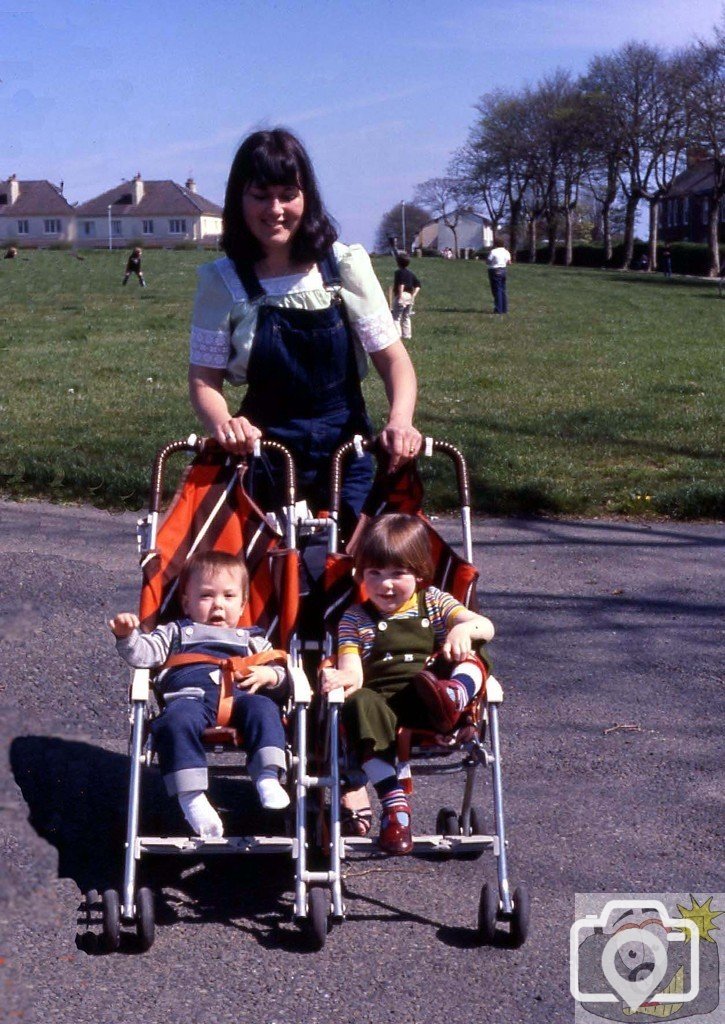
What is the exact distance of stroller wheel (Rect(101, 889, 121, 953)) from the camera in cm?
381

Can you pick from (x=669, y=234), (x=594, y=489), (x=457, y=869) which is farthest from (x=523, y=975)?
(x=669, y=234)

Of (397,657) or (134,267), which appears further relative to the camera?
(134,267)

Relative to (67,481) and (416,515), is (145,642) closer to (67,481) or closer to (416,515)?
(416,515)

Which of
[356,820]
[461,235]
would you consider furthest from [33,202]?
[461,235]

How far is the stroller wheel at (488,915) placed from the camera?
3889mm

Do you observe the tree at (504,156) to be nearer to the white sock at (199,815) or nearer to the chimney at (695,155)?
the chimney at (695,155)

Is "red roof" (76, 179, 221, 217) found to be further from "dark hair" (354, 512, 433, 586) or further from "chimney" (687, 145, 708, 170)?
"chimney" (687, 145, 708, 170)

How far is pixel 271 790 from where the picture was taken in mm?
4039

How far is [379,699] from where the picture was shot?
410cm

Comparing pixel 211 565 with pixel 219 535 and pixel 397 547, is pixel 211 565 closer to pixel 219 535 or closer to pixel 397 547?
pixel 219 535

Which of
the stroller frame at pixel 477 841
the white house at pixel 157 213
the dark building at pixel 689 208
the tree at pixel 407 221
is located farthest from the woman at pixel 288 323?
the tree at pixel 407 221

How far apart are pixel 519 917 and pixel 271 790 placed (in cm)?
79

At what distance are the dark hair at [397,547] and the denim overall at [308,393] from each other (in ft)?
1.17

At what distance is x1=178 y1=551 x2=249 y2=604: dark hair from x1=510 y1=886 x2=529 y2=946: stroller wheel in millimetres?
1318
